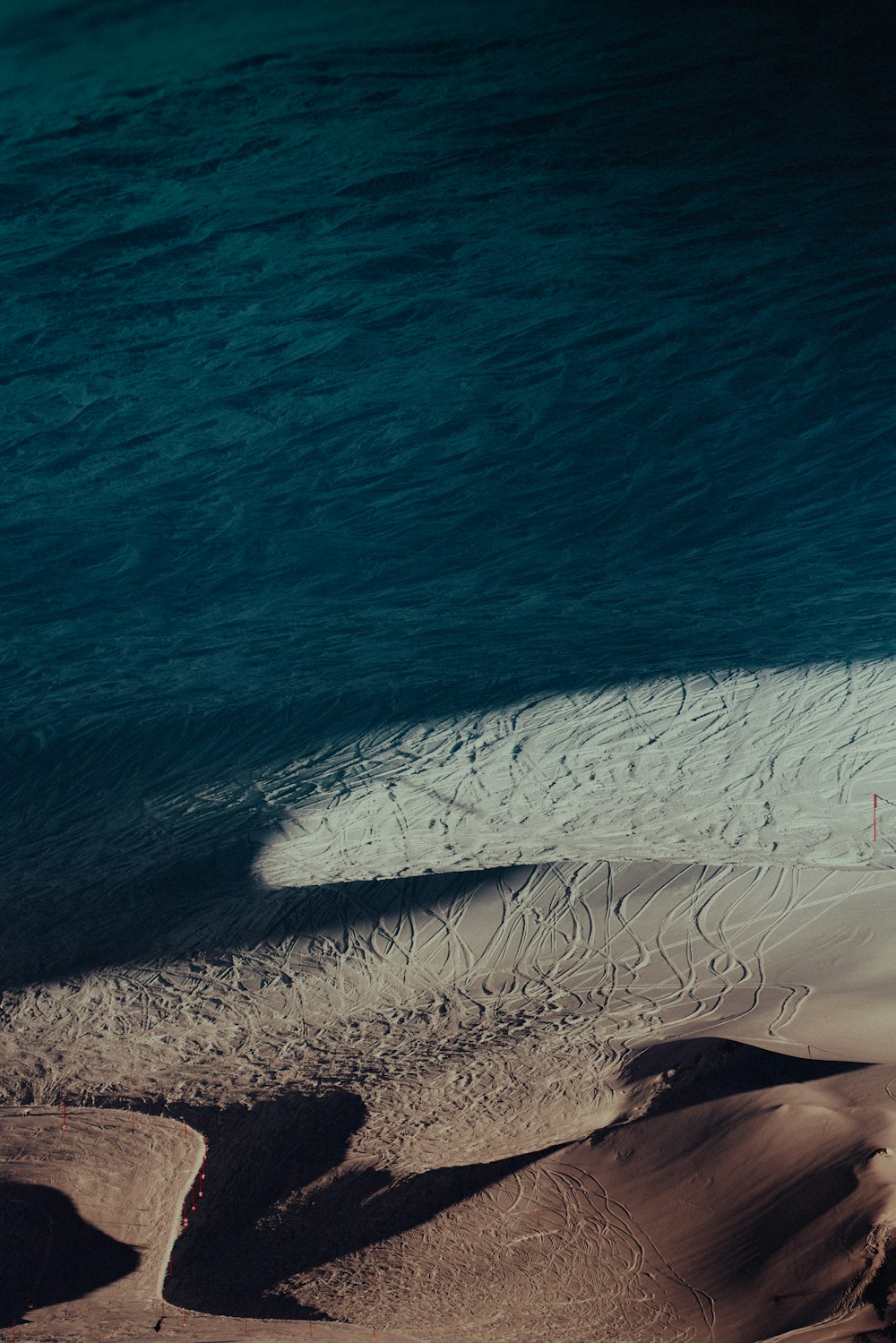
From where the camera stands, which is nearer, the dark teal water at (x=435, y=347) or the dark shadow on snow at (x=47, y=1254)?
the dark shadow on snow at (x=47, y=1254)

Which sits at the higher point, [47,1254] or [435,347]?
[435,347]

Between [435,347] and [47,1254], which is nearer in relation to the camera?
[47,1254]

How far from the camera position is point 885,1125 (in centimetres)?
214

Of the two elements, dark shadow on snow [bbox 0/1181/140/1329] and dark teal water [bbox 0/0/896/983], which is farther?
dark teal water [bbox 0/0/896/983]

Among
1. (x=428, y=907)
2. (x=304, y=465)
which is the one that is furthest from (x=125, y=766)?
(x=304, y=465)

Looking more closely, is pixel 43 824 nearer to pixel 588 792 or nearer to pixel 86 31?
pixel 588 792

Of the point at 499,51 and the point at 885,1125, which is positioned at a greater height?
the point at 499,51

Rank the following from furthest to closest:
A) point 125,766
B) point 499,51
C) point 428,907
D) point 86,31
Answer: point 499,51, point 86,31, point 125,766, point 428,907

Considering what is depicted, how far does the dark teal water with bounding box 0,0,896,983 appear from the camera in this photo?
5949 mm

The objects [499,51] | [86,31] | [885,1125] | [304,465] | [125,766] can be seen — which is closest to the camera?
[885,1125]

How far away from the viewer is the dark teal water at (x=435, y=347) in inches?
234

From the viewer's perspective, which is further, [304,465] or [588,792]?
[304,465]

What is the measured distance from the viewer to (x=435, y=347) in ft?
25.1

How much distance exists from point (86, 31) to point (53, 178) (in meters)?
1.11
